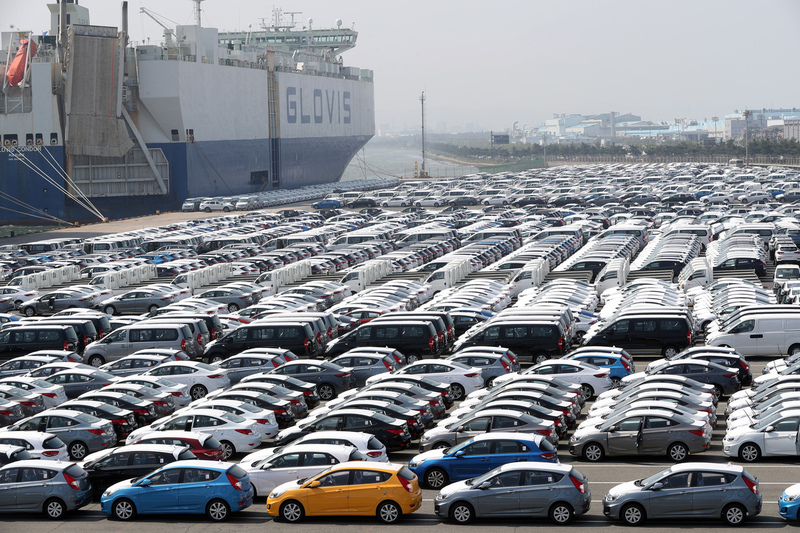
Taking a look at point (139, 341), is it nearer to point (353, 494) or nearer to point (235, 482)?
point (235, 482)

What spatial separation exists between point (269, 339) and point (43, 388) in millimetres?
6926

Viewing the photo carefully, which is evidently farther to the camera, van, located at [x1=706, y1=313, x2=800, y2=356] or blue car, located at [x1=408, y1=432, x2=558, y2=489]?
A: van, located at [x1=706, y1=313, x2=800, y2=356]

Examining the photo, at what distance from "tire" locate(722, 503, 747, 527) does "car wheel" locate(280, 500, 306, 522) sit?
640 centimetres

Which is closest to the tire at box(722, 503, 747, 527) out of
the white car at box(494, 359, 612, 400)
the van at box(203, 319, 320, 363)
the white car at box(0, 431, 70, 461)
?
the white car at box(494, 359, 612, 400)

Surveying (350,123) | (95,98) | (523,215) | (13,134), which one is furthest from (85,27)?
(350,123)

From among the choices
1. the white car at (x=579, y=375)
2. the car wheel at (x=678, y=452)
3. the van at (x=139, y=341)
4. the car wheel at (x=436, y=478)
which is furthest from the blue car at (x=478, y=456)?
the van at (x=139, y=341)

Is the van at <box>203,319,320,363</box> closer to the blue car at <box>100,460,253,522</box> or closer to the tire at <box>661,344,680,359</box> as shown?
the tire at <box>661,344,680,359</box>

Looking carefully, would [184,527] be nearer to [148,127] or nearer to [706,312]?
[706,312]

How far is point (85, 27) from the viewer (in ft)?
258

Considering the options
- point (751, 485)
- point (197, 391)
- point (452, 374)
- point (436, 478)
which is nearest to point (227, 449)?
point (436, 478)

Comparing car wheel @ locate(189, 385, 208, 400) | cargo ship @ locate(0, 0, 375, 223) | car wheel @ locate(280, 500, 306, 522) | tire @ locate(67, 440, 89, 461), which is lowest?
tire @ locate(67, 440, 89, 461)

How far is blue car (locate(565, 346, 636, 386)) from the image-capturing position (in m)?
24.5

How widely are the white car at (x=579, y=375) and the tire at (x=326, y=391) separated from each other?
409cm

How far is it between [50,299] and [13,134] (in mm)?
45916
